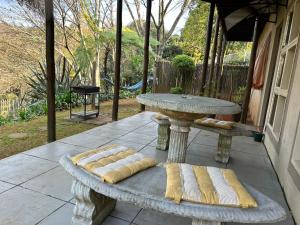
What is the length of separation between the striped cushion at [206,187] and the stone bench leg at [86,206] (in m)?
0.52

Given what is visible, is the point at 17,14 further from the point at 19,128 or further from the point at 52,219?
the point at 52,219

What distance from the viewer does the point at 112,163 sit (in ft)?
5.42

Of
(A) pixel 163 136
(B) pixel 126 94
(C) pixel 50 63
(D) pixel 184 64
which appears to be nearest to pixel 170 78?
(D) pixel 184 64

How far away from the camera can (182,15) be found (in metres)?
12.3

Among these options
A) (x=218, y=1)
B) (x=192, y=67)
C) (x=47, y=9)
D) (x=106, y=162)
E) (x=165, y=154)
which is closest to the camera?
(x=106, y=162)

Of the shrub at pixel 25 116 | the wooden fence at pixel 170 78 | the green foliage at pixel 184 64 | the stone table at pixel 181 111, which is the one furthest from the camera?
the wooden fence at pixel 170 78

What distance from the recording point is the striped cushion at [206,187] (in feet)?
4.34

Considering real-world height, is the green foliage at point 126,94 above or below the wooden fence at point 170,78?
below

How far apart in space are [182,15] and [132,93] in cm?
507

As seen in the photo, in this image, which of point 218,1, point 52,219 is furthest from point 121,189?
point 218,1

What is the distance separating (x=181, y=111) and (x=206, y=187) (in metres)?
0.91

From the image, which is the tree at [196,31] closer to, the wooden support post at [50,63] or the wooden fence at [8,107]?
the wooden fence at [8,107]

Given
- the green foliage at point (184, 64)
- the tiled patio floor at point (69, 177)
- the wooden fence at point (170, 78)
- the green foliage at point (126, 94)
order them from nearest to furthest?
the tiled patio floor at point (69, 177), the green foliage at point (184, 64), the wooden fence at point (170, 78), the green foliage at point (126, 94)

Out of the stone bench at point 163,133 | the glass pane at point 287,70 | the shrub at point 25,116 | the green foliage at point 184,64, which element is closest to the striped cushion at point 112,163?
the stone bench at point 163,133
